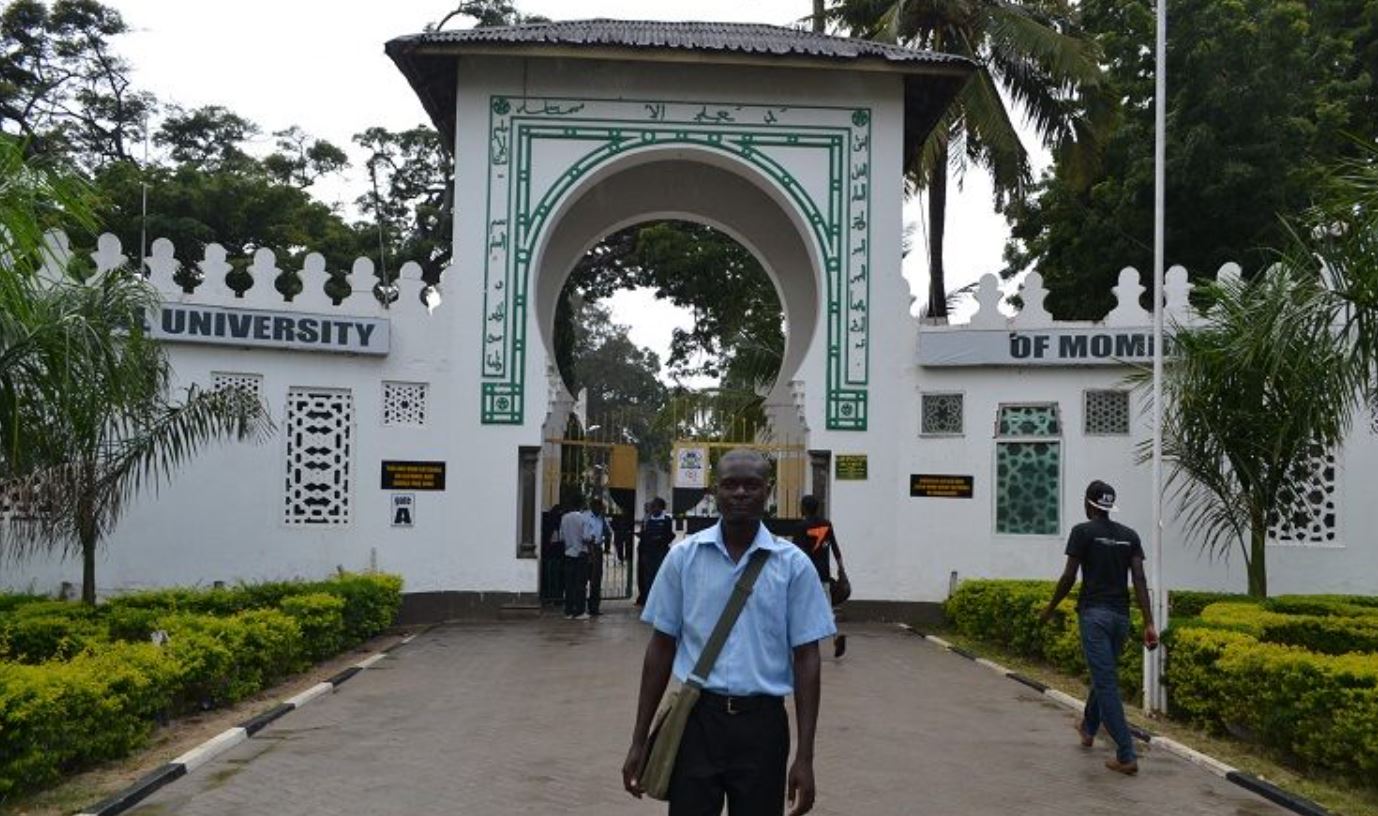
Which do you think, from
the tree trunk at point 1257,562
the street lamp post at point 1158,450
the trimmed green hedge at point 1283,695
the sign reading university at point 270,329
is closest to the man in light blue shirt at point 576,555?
the sign reading university at point 270,329

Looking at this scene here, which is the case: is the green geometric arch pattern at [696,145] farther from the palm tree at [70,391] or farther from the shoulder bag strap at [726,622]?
the shoulder bag strap at [726,622]

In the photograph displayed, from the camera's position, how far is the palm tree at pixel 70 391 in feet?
26.5

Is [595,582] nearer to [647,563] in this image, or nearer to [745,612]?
[647,563]

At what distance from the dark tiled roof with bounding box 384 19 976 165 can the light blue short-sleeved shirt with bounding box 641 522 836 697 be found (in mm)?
13954

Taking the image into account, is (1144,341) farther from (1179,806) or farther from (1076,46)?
(1179,806)

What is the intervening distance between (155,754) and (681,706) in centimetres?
555

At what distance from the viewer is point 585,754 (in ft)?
30.6

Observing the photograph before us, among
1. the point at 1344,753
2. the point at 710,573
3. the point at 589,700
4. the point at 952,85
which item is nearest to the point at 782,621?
the point at 710,573

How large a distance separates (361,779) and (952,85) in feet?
44.7

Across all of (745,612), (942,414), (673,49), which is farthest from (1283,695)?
(673,49)

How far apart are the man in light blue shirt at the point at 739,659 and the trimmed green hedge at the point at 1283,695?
4827mm

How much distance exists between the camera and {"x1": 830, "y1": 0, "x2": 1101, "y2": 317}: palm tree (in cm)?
2216

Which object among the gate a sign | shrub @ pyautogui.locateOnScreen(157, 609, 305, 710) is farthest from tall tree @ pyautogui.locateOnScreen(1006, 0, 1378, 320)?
shrub @ pyautogui.locateOnScreen(157, 609, 305, 710)

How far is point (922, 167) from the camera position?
24016 mm
